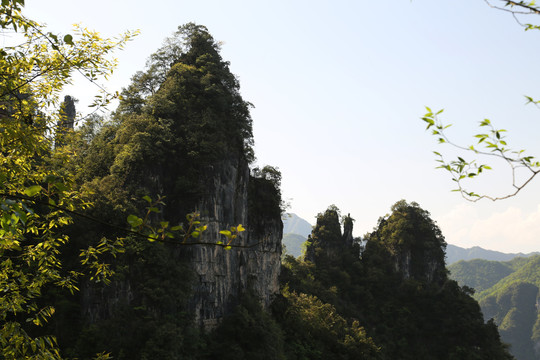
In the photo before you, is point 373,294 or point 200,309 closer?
point 200,309

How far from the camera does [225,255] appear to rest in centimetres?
2761

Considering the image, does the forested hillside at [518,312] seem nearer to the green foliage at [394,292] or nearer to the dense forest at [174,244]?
the green foliage at [394,292]

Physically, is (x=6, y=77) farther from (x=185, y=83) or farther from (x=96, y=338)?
(x=185, y=83)

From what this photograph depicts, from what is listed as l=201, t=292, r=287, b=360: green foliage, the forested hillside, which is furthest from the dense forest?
the forested hillside

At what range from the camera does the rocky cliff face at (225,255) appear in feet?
84.0

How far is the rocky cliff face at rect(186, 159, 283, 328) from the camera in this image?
25594 mm

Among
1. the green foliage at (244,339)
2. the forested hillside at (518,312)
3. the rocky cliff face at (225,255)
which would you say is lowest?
the forested hillside at (518,312)

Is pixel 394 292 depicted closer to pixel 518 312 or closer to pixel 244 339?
pixel 244 339

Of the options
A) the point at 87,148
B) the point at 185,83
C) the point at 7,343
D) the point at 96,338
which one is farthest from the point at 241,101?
the point at 7,343

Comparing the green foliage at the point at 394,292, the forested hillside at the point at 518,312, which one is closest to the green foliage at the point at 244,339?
the green foliage at the point at 394,292

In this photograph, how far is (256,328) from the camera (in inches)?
1028

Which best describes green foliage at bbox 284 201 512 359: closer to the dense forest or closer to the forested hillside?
the dense forest

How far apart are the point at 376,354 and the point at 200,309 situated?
1897 cm

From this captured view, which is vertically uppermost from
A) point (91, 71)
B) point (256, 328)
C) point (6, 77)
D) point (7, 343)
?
point (91, 71)
